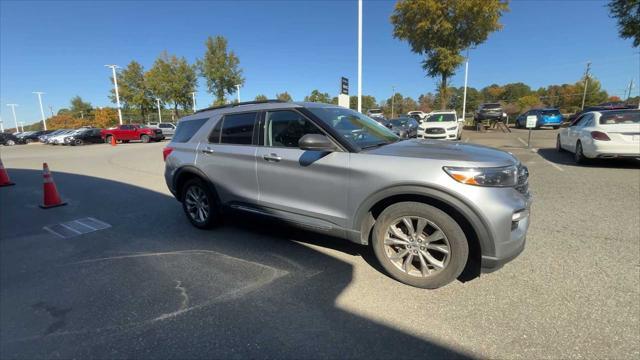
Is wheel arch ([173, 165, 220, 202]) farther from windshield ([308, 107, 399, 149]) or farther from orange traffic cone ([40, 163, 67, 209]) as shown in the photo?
orange traffic cone ([40, 163, 67, 209])

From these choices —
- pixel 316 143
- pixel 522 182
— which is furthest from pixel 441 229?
pixel 316 143

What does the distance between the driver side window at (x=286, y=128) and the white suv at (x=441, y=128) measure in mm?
13446

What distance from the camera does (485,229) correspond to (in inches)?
103

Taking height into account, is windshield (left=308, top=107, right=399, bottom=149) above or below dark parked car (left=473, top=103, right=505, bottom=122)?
below

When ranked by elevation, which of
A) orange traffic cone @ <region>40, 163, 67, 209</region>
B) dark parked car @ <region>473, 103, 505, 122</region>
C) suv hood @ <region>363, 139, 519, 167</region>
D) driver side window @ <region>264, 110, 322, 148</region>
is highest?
dark parked car @ <region>473, 103, 505, 122</region>

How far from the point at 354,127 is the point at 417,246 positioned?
59.3 inches

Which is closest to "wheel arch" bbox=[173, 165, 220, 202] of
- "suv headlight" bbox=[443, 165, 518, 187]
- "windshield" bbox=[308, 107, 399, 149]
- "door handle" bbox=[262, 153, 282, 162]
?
"door handle" bbox=[262, 153, 282, 162]

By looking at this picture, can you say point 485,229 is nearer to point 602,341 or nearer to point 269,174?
point 602,341

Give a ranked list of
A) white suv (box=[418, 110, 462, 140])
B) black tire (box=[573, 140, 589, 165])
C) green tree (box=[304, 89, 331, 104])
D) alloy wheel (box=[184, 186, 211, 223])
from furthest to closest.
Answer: green tree (box=[304, 89, 331, 104]), white suv (box=[418, 110, 462, 140]), black tire (box=[573, 140, 589, 165]), alloy wheel (box=[184, 186, 211, 223])

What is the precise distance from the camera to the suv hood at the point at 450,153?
2.76m

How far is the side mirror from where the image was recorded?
3.05 meters

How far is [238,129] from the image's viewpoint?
413cm

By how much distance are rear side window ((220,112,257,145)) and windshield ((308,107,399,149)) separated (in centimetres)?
90

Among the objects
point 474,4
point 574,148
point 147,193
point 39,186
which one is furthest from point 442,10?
point 39,186
